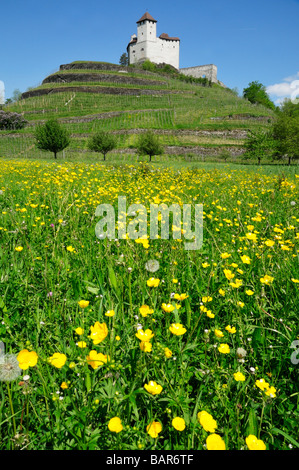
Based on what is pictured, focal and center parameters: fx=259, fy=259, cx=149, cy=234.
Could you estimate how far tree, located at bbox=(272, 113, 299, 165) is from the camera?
102 feet

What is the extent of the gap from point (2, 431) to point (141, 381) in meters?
0.60

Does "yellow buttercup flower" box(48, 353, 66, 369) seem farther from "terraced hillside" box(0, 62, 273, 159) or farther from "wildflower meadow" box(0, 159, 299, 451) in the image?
"terraced hillside" box(0, 62, 273, 159)

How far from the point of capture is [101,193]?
4.69m

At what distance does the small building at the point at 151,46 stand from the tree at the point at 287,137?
86.8 metres

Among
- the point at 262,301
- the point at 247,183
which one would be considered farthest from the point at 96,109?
the point at 262,301

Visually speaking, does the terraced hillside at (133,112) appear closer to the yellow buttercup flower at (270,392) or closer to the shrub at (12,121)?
the shrub at (12,121)

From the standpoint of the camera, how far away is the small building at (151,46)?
100.0 meters

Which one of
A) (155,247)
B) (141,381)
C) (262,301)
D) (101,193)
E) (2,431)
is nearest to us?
(2,431)

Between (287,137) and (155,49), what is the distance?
93.0 m

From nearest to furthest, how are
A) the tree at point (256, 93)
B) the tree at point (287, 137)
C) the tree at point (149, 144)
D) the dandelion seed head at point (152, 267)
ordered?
the dandelion seed head at point (152, 267)
the tree at point (149, 144)
the tree at point (287, 137)
the tree at point (256, 93)

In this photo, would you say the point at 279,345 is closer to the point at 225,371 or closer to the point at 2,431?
the point at 225,371

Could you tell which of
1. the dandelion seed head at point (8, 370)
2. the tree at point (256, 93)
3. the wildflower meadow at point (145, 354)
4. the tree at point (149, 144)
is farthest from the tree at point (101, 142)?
the tree at point (256, 93)

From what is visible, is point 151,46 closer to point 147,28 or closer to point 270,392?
point 147,28

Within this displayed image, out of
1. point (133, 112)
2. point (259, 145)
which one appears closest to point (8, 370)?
point (259, 145)
